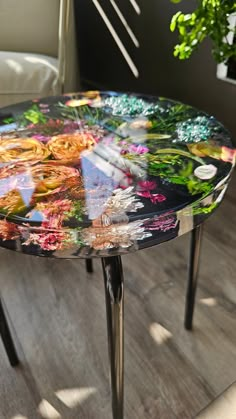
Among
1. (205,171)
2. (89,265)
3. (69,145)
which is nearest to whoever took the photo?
(205,171)

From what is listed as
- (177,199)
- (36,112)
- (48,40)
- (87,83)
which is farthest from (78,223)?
(87,83)

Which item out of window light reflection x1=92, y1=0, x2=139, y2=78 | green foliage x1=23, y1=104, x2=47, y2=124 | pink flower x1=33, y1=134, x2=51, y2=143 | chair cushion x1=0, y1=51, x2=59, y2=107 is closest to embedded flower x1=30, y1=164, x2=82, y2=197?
pink flower x1=33, y1=134, x2=51, y2=143

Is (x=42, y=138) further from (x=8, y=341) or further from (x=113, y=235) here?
(x=8, y=341)

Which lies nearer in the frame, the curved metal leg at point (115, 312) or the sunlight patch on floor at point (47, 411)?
the curved metal leg at point (115, 312)

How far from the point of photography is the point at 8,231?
623mm

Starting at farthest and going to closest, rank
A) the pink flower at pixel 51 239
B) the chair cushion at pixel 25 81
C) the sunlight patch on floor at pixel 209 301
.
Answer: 1. the chair cushion at pixel 25 81
2. the sunlight patch on floor at pixel 209 301
3. the pink flower at pixel 51 239

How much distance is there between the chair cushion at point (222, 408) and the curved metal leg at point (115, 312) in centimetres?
25

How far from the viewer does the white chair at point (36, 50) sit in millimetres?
1512

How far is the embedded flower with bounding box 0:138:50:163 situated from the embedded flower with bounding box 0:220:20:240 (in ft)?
0.64

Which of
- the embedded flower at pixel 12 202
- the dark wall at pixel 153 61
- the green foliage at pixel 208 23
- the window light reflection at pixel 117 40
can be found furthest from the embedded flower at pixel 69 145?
the window light reflection at pixel 117 40

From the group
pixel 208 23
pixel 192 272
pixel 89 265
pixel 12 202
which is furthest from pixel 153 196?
pixel 89 265

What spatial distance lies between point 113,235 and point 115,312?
152 millimetres

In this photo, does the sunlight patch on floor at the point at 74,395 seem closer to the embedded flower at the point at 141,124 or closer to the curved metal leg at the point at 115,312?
the curved metal leg at the point at 115,312

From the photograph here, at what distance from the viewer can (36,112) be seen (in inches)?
37.9
